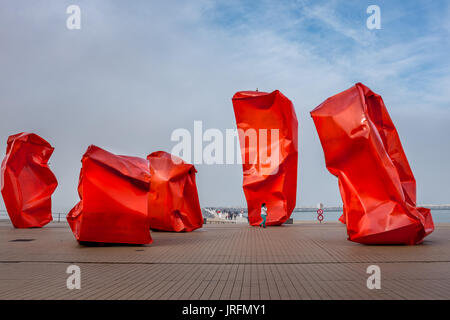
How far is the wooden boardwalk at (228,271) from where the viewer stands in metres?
6.43

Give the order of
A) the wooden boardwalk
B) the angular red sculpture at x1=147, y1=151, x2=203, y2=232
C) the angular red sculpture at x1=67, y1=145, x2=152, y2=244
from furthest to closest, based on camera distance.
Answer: the angular red sculpture at x1=147, y1=151, x2=203, y2=232 < the angular red sculpture at x1=67, y1=145, x2=152, y2=244 < the wooden boardwalk

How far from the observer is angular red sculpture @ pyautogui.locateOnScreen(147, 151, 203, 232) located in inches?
761

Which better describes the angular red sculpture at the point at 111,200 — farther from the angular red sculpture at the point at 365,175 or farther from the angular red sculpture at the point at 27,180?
the angular red sculpture at the point at 27,180

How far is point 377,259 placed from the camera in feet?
32.4

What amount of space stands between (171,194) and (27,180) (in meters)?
8.57

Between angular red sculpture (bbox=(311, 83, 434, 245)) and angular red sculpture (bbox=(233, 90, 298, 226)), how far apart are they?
9.31m

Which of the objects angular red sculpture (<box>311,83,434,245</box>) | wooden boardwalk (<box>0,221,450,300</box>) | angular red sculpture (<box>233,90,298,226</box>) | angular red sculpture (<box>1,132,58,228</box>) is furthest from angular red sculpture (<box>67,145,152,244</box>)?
angular red sculpture (<box>233,90,298,226</box>)

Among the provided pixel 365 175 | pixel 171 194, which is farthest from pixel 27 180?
pixel 365 175

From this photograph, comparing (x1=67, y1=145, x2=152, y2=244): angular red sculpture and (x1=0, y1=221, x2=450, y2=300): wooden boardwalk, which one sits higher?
(x1=67, y1=145, x2=152, y2=244): angular red sculpture

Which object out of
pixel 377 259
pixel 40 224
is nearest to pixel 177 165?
pixel 40 224

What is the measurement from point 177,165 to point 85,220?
811 cm

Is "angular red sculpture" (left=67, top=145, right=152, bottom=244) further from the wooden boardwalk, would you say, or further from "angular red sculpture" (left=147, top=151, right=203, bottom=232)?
"angular red sculpture" (left=147, top=151, right=203, bottom=232)

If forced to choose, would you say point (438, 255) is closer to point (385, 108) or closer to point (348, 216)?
point (348, 216)

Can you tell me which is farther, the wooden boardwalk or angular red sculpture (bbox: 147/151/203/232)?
angular red sculpture (bbox: 147/151/203/232)
